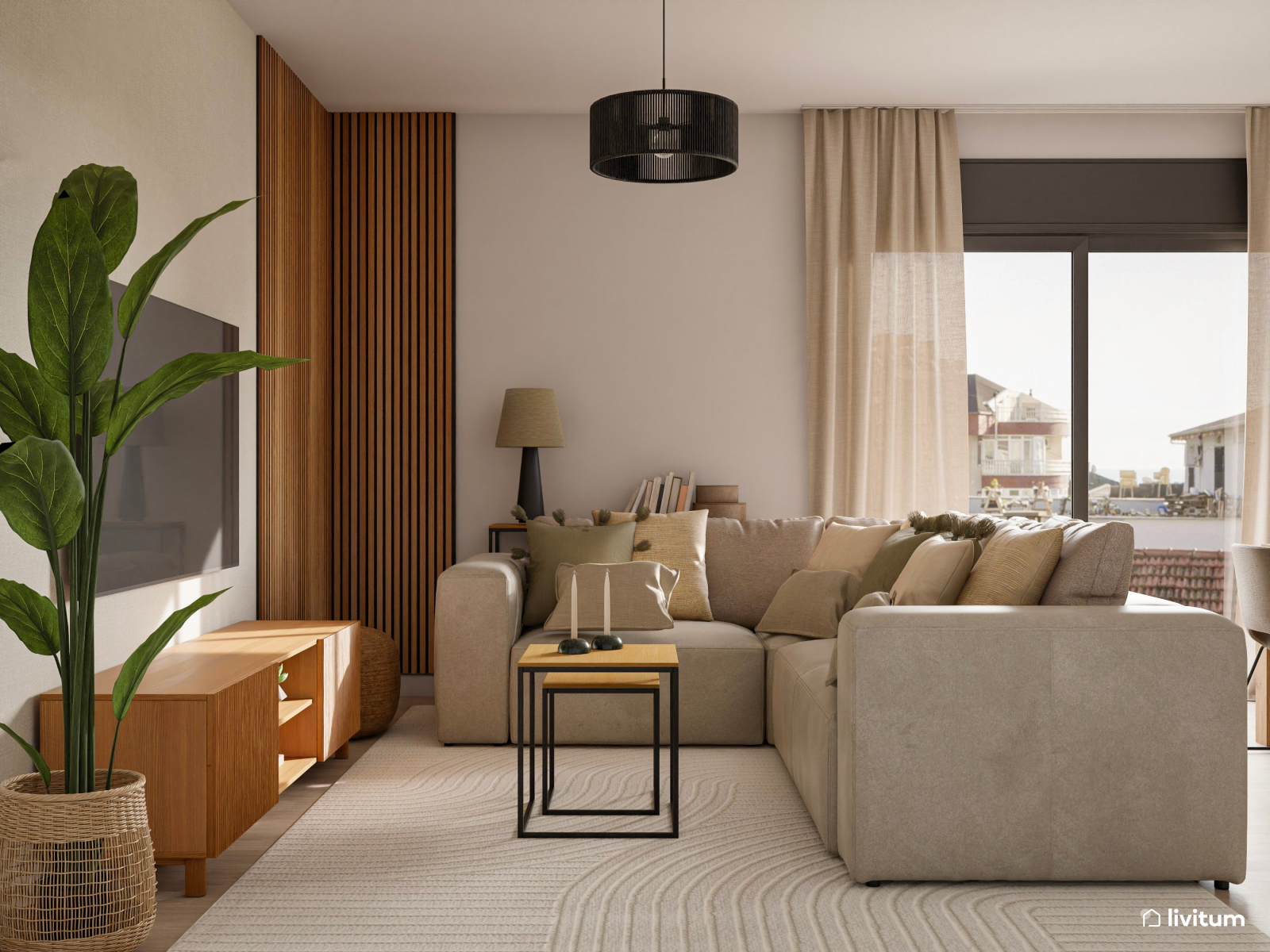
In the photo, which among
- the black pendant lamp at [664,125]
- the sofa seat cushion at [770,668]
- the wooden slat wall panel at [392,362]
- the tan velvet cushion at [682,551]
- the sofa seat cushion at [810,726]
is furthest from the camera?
the wooden slat wall panel at [392,362]

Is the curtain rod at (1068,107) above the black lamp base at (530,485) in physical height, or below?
above

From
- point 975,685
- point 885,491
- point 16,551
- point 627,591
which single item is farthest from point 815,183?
point 16,551

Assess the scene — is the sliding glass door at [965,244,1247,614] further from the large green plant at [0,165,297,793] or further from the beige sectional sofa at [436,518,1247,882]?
the large green plant at [0,165,297,793]

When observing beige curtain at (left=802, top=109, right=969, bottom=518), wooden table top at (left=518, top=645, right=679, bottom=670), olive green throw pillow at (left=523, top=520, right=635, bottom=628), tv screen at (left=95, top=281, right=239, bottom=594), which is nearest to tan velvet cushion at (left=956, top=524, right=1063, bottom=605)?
wooden table top at (left=518, top=645, right=679, bottom=670)

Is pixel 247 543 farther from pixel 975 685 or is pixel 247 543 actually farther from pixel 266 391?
pixel 975 685

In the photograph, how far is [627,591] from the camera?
377 cm

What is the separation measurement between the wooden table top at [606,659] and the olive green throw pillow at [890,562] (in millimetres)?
913

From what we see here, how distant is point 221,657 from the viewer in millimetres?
2861

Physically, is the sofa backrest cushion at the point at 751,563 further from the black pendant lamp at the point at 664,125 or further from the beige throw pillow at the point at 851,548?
the black pendant lamp at the point at 664,125

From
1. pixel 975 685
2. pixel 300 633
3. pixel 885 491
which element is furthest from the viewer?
pixel 885 491

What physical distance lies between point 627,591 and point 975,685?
1652 mm

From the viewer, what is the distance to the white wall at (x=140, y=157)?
7.73ft

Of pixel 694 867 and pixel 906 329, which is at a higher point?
pixel 906 329

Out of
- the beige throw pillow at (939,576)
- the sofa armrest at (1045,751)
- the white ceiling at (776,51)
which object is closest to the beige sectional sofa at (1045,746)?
the sofa armrest at (1045,751)
